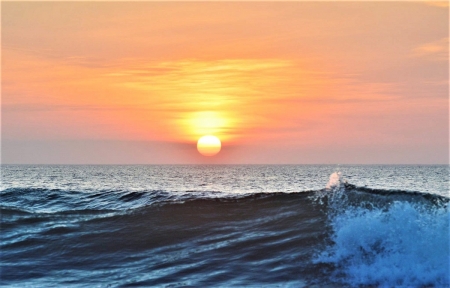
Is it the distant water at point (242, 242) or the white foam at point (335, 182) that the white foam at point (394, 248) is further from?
the white foam at point (335, 182)

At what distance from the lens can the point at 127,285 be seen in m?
11.1

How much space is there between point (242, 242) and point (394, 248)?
426 cm

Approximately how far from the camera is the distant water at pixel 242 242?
37.7ft

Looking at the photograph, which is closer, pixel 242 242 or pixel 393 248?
pixel 393 248

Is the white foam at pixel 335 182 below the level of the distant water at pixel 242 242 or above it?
above

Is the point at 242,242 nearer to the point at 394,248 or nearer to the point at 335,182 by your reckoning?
the point at 394,248

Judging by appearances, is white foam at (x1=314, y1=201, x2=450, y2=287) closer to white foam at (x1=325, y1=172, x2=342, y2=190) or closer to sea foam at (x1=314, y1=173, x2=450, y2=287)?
sea foam at (x1=314, y1=173, x2=450, y2=287)

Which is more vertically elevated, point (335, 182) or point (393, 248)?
point (335, 182)

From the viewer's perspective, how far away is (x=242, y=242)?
14.6 meters

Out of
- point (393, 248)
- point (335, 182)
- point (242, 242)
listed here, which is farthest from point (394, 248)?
point (335, 182)

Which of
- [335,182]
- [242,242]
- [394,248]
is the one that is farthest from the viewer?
[335,182]

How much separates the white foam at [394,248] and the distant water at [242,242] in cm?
2

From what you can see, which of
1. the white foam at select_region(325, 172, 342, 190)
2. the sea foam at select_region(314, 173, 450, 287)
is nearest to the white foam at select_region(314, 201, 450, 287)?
the sea foam at select_region(314, 173, 450, 287)

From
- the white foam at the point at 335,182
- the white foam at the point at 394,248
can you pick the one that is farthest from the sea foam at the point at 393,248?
the white foam at the point at 335,182
